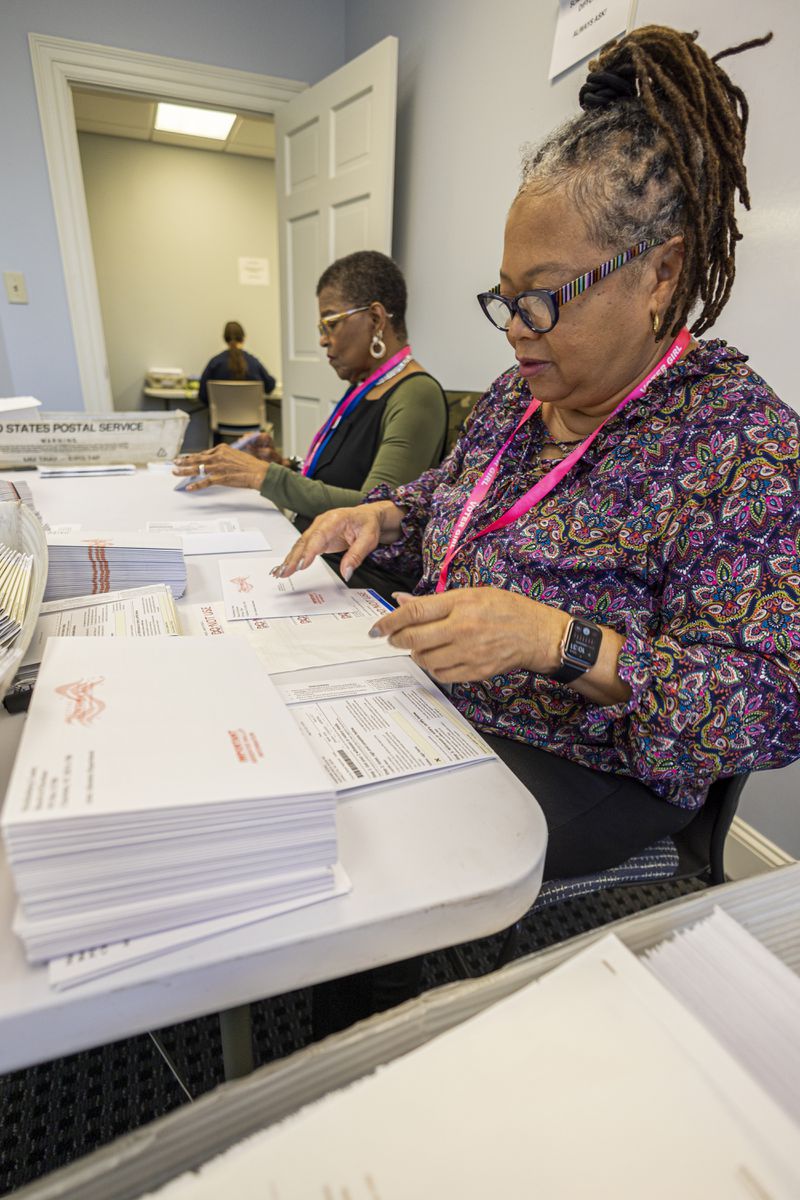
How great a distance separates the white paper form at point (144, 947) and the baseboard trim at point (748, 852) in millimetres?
1304

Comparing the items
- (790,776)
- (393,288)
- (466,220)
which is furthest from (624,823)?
(466,220)

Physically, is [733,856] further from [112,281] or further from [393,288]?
[112,281]

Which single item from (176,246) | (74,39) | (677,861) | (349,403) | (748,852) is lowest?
(748,852)

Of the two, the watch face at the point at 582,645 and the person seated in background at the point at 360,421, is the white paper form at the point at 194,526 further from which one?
the watch face at the point at 582,645

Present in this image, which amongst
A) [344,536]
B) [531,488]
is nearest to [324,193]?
[344,536]

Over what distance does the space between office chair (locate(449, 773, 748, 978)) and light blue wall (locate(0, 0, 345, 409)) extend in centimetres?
330

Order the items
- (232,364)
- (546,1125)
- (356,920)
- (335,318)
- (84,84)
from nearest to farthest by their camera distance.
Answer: (546,1125) < (356,920) < (335,318) < (84,84) < (232,364)

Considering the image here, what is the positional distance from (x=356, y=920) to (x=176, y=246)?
651 cm

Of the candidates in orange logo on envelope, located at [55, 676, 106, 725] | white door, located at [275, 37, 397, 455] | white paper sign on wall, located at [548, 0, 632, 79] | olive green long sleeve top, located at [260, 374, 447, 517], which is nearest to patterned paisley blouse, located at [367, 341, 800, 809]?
orange logo on envelope, located at [55, 676, 106, 725]

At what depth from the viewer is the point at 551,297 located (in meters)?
0.77

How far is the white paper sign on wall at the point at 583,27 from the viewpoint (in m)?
1.49

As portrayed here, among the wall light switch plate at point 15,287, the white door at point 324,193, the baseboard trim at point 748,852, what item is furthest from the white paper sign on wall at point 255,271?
the baseboard trim at point 748,852

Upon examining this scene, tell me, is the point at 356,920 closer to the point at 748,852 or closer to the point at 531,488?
the point at 531,488

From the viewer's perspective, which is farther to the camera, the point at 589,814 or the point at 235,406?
the point at 235,406
